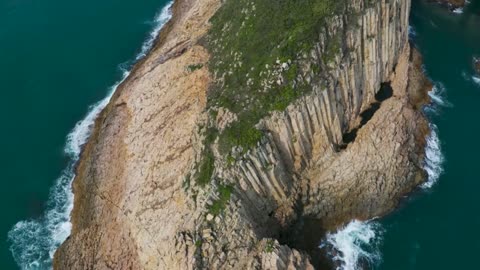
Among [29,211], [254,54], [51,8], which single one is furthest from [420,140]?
[51,8]

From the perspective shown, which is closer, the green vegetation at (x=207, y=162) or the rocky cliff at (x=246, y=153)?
the rocky cliff at (x=246, y=153)

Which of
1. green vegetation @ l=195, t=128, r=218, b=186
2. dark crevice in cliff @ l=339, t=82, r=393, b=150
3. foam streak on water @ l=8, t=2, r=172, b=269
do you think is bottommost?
dark crevice in cliff @ l=339, t=82, r=393, b=150

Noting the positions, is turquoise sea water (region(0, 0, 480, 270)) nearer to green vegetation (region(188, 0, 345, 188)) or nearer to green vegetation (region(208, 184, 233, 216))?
green vegetation (region(208, 184, 233, 216))

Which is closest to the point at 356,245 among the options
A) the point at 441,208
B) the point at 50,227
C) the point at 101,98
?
the point at 441,208

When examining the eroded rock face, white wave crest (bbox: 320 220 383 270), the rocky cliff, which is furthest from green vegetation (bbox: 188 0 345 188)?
the eroded rock face

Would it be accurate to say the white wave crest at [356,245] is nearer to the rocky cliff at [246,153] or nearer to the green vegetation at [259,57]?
the rocky cliff at [246,153]

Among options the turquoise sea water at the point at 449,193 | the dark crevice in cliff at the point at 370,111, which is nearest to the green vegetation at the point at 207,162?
the dark crevice in cliff at the point at 370,111
